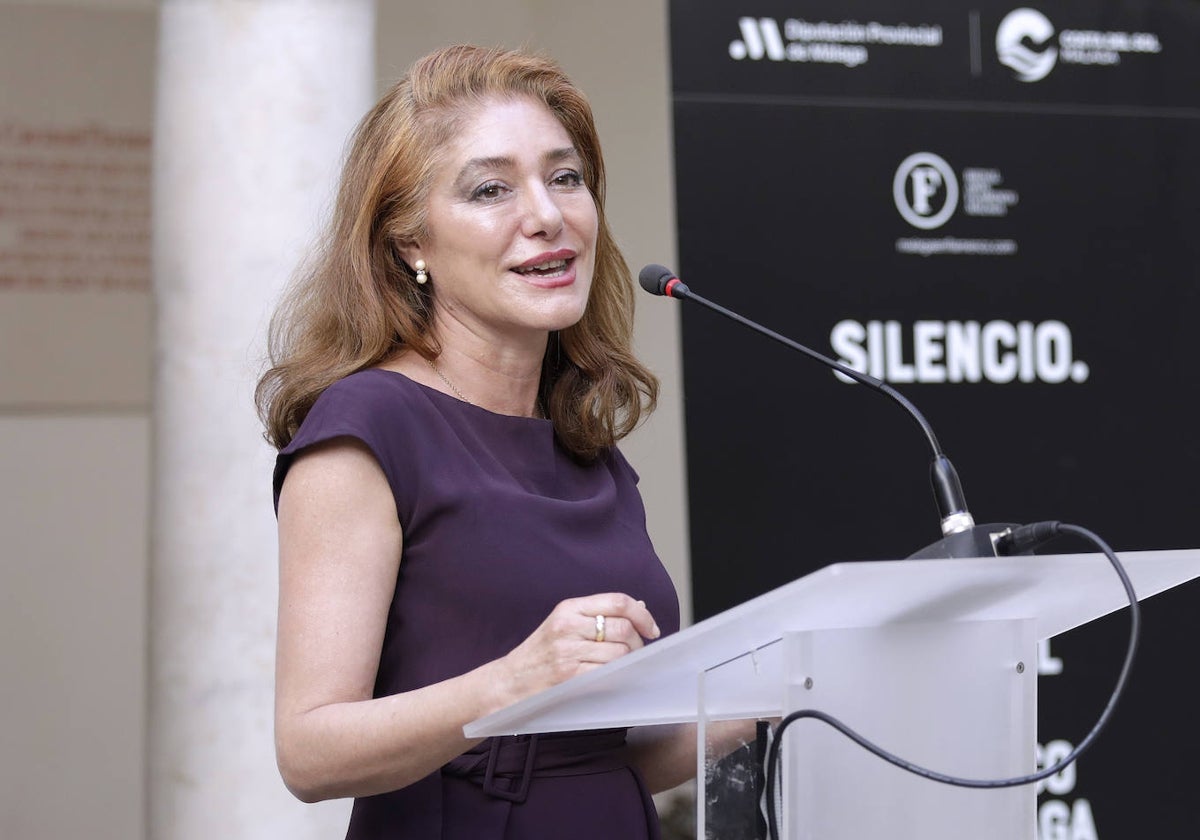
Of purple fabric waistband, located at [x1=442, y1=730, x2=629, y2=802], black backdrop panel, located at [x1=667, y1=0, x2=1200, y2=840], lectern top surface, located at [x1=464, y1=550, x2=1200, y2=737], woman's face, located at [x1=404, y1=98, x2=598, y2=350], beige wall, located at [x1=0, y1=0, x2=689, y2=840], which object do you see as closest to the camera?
lectern top surface, located at [x1=464, y1=550, x2=1200, y2=737]

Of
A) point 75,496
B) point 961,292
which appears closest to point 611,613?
point 961,292

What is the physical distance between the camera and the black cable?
1.08 m

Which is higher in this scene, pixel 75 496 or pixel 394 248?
pixel 394 248

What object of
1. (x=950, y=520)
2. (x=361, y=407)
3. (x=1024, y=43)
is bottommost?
(x=950, y=520)

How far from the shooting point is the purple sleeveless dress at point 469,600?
1.47 m

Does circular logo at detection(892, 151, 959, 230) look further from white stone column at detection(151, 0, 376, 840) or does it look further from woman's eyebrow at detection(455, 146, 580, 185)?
woman's eyebrow at detection(455, 146, 580, 185)

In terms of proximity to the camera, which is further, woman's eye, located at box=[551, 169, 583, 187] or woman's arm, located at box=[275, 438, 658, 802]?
woman's eye, located at box=[551, 169, 583, 187]

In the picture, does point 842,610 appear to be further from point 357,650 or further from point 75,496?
point 75,496

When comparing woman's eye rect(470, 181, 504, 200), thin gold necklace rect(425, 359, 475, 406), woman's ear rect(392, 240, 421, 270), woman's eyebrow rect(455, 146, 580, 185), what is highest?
woman's eyebrow rect(455, 146, 580, 185)

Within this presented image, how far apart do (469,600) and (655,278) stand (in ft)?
1.27

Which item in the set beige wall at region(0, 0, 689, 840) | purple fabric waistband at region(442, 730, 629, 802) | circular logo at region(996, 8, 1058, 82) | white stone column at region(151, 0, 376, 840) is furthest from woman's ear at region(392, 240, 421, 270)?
beige wall at region(0, 0, 689, 840)

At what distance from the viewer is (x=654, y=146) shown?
4.43 meters

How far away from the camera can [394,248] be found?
170cm

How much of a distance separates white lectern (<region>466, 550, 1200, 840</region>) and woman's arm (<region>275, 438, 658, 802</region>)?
5 centimetres
